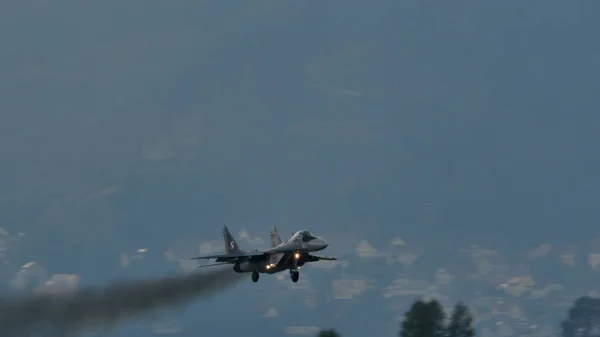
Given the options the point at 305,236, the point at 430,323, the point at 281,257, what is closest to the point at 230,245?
the point at 281,257

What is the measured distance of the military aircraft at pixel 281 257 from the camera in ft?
341

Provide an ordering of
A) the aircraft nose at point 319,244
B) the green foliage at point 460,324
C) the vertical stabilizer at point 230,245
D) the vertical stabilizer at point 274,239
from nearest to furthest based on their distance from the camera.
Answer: the aircraft nose at point 319,244, the vertical stabilizer at point 274,239, the vertical stabilizer at point 230,245, the green foliage at point 460,324

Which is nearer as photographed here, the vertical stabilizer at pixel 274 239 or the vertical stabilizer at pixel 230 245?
the vertical stabilizer at pixel 274 239

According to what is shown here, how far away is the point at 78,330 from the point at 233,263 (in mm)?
14098

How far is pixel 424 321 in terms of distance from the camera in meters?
186

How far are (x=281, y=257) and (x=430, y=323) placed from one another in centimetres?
8377

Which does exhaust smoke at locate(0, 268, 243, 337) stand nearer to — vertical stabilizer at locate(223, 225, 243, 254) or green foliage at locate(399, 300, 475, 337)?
vertical stabilizer at locate(223, 225, 243, 254)

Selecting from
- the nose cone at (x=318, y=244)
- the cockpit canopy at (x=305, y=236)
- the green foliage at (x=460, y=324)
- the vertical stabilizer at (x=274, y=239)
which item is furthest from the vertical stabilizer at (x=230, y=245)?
the green foliage at (x=460, y=324)

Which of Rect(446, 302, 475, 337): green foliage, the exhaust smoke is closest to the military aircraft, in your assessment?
the exhaust smoke

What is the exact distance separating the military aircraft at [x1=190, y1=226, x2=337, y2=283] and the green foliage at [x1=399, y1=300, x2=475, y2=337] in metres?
76.1

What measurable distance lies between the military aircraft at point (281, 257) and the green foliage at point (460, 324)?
80343 millimetres

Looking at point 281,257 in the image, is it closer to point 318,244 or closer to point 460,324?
point 318,244

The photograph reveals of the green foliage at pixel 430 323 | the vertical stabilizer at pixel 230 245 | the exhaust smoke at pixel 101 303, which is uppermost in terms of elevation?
the green foliage at pixel 430 323

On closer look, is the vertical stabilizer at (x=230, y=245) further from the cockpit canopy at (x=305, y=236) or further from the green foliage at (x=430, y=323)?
the green foliage at (x=430, y=323)
